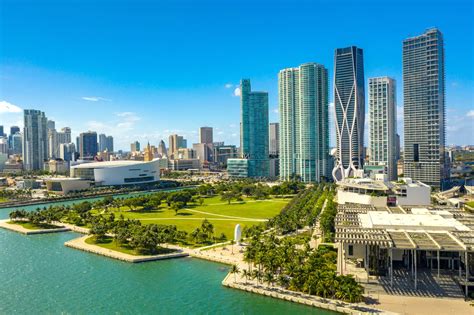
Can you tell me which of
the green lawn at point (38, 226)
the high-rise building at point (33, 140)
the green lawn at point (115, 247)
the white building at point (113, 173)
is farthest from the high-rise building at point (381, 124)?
the high-rise building at point (33, 140)

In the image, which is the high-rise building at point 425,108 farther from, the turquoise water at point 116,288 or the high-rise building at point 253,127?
the turquoise water at point 116,288

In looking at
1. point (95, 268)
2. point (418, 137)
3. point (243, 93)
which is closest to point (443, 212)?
point (95, 268)

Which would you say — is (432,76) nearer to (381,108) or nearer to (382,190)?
(381,108)

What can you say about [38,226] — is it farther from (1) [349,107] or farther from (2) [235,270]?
(1) [349,107]

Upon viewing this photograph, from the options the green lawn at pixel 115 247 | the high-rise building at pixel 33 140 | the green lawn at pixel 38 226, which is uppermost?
the high-rise building at pixel 33 140

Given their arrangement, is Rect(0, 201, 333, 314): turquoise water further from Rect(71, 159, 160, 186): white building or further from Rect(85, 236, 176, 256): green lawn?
Rect(71, 159, 160, 186): white building

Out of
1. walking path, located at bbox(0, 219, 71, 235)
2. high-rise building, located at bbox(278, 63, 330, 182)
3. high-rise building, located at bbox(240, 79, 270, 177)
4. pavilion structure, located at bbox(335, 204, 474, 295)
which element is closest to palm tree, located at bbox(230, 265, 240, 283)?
pavilion structure, located at bbox(335, 204, 474, 295)
